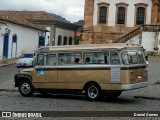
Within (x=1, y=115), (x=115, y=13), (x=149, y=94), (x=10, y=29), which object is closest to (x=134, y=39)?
(x=115, y=13)

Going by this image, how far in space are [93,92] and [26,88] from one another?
330cm

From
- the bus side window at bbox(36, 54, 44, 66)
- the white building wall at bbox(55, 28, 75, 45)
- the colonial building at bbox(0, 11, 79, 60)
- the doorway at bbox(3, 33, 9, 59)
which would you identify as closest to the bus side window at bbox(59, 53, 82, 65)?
the bus side window at bbox(36, 54, 44, 66)

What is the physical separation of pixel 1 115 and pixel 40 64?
6.91 m

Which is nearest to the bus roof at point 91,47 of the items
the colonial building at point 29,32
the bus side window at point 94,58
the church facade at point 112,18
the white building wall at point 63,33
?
the bus side window at point 94,58

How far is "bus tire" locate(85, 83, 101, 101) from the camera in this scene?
16.4 meters

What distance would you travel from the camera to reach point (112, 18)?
2060 inches

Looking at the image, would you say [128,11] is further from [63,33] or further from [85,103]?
[85,103]

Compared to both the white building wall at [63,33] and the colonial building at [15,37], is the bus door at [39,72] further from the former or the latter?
the white building wall at [63,33]

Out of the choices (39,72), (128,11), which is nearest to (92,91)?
(39,72)

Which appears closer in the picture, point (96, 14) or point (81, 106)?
point (81, 106)

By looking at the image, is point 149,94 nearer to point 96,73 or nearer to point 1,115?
point 96,73

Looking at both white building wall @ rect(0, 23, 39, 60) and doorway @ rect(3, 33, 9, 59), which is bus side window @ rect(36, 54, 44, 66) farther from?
doorway @ rect(3, 33, 9, 59)

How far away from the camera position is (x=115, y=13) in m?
52.2

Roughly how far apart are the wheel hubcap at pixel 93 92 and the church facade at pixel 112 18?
35362 mm
